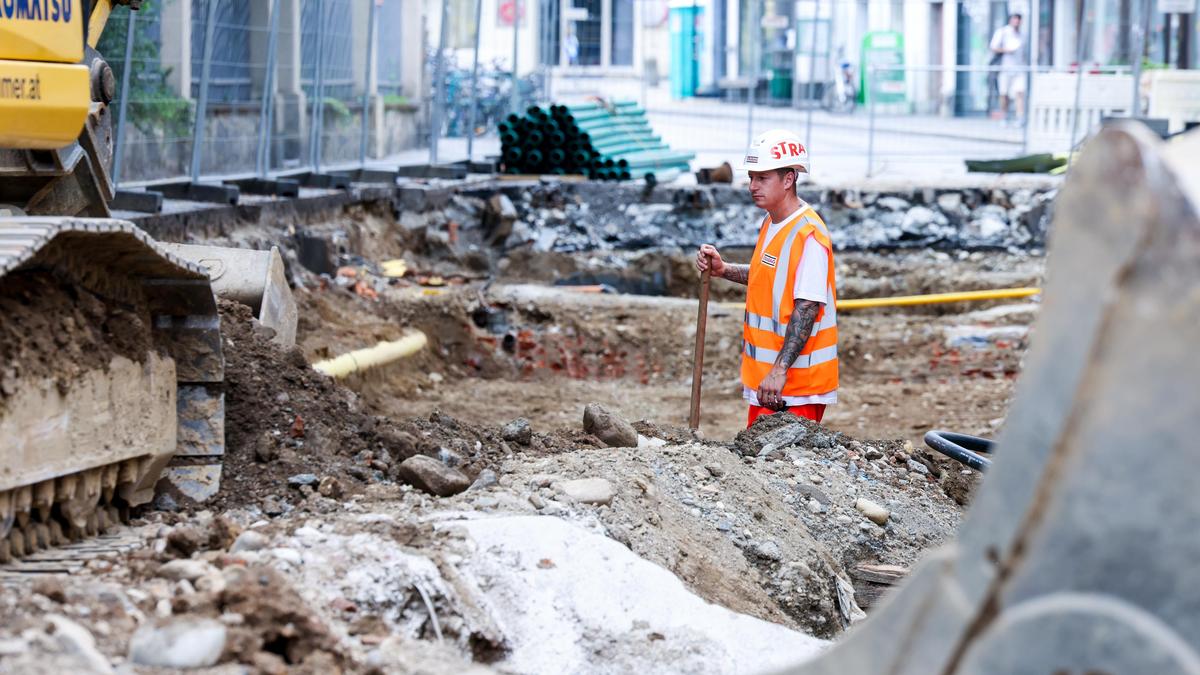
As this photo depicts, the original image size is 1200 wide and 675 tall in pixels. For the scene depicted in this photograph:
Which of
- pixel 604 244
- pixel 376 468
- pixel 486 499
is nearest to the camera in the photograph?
pixel 486 499

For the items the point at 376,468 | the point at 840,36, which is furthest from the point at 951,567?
the point at 840,36

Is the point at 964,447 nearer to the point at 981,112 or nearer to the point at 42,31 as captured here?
the point at 42,31

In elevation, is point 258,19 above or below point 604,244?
above

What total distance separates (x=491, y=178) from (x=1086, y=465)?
14.9m

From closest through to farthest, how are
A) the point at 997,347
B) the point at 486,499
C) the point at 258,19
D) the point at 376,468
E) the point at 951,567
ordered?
1. the point at 951,567
2. the point at 486,499
3. the point at 376,468
4. the point at 997,347
5. the point at 258,19

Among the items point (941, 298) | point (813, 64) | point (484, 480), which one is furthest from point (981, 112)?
point (484, 480)

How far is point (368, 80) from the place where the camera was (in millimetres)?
16750

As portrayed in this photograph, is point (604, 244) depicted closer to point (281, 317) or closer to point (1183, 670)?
point (281, 317)

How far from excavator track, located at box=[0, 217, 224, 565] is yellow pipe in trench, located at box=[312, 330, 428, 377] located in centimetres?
333

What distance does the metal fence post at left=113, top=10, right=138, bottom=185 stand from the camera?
10659mm

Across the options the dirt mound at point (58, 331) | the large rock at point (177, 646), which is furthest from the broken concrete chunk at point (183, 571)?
the dirt mound at point (58, 331)

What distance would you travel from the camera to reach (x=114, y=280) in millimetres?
4797

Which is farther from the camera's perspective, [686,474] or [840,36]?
[840,36]

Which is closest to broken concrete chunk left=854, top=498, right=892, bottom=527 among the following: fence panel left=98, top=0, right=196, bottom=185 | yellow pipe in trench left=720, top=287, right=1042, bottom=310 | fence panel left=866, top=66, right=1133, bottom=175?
yellow pipe in trench left=720, top=287, right=1042, bottom=310
